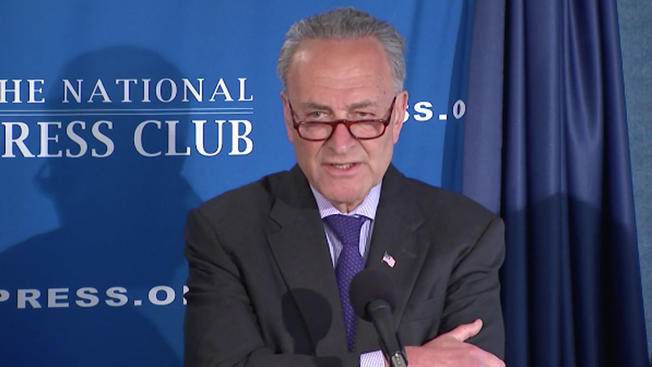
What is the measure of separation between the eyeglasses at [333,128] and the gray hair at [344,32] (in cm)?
14

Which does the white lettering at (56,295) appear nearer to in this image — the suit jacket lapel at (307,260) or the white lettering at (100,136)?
the white lettering at (100,136)

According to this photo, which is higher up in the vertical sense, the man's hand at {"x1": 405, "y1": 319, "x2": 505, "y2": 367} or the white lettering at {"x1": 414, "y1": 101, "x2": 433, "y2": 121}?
the white lettering at {"x1": 414, "y1": 101, "x2": 433, "y2": 121}

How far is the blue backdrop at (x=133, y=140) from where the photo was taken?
9.85 feet

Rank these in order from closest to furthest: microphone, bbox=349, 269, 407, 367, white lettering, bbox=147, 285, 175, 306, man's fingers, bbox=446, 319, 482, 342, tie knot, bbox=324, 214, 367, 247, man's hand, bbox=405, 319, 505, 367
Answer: microphone, bbox=349, 269, 407, 367 → man's hand, bbox=405, 319, 505, 367 → man's fingers, bbox=446, 319, 482, 342 → tie knot, bbox=324, 214, 367, 247 → white lettering, bbox=147, 285, 175, 306

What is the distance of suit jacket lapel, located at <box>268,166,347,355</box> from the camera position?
1.91m

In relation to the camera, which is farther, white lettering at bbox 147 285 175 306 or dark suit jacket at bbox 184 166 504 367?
white lettering at bbox 147 285 175 306

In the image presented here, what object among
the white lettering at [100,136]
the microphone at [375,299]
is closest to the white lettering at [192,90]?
the white lettering at [100,136]

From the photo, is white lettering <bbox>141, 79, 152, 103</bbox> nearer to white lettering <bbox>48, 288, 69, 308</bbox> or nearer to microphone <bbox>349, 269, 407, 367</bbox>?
white lettering <bbox>48, 288, 69, 308</bbox>

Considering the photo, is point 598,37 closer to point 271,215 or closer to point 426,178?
point 426,178

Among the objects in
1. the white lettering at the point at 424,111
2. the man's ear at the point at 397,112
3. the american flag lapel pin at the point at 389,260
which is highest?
the white lettering at the point at 424,111

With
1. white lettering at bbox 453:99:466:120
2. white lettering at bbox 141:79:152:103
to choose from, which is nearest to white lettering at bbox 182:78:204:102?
white lettering at bbox 141:79:152:103

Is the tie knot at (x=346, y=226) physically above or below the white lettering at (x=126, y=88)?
below

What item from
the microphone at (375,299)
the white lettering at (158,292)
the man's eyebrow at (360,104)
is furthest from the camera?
the white lettering at (158,292)

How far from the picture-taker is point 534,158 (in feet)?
9.70
